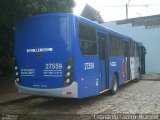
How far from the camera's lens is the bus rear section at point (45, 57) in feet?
33.9

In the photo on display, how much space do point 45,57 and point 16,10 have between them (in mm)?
2998

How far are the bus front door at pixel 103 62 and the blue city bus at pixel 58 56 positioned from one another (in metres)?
0.16

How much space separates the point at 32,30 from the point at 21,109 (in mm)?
2748

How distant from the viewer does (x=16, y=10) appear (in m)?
12.6

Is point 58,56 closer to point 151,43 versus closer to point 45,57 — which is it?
point 45,57

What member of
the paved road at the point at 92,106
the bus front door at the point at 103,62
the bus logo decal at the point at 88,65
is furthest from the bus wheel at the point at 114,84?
the bus logo decal at the point at 88,65

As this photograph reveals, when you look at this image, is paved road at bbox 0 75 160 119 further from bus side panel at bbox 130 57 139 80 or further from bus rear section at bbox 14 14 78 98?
bus side panel at bbox 130 57 139 80

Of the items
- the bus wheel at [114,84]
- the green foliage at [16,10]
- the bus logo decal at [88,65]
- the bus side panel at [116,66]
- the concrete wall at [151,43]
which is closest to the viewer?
the bus logo decal at [88,65]

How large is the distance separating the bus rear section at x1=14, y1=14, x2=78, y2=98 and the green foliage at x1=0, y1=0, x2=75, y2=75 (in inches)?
39.4

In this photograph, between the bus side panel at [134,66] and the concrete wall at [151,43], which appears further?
the concrete wall at [151,43]

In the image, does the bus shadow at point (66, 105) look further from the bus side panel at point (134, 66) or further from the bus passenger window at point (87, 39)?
the bus side panel at point (134, 66)

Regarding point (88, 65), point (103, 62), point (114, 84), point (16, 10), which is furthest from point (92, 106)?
point (16, 10)

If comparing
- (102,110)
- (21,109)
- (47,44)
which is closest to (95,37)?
(47,44)

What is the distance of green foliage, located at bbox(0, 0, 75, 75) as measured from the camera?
1188 centimetres
